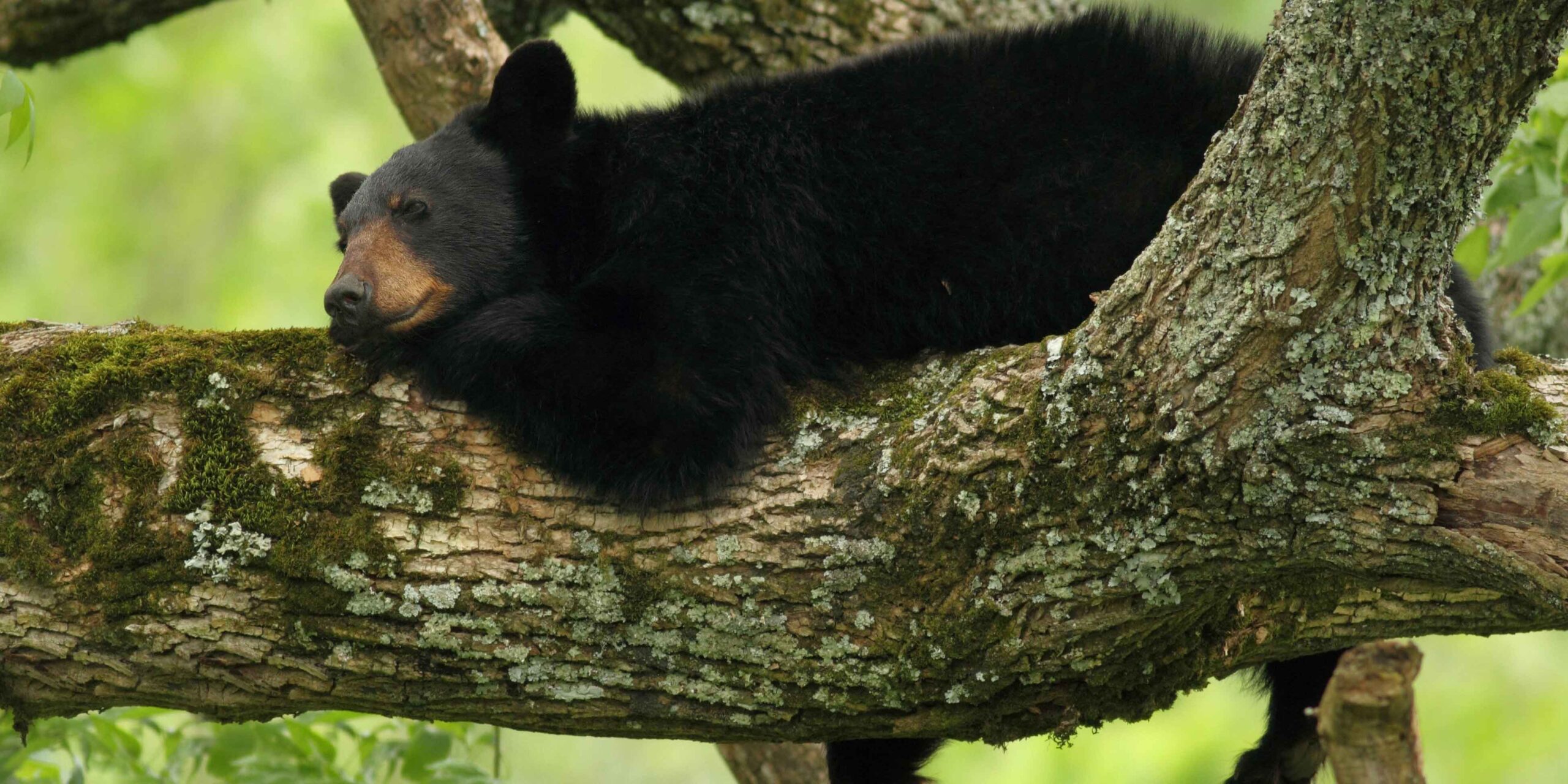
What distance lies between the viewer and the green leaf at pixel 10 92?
2652mm

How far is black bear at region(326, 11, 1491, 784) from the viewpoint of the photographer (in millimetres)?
3760

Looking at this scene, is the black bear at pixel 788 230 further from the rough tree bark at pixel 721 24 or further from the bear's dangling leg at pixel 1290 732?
the rough tree bark at pixel 721 24

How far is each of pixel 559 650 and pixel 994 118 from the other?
224cm

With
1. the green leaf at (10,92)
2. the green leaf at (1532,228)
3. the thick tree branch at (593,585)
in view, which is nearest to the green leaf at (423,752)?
the thick tree branch at (593,585)

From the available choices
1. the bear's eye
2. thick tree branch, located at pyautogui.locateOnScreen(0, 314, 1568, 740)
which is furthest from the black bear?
thick tree branch, located at pyautogui.locateOnScreen(0, 314, 1568, 740)

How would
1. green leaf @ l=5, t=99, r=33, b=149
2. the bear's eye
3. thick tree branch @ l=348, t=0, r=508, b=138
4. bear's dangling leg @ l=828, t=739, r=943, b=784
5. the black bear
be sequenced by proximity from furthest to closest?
thick tree branch @ l=348, t=0, r=508, b=138 < bear's dangling leg @ l=828, t=739, r=943, b=784 < the bear's eye < the black bear < green leaf @ l=5, t=99, r=33, b=149

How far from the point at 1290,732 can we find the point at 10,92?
4.13 metres

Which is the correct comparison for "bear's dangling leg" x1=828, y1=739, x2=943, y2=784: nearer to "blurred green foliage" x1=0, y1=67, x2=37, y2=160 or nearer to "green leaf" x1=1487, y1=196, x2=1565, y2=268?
"green leaf" x1=1487, y1=196, x2=1565, y2=268

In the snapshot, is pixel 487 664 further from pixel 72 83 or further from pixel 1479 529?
pixel 72 83

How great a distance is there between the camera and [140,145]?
39.5 feet

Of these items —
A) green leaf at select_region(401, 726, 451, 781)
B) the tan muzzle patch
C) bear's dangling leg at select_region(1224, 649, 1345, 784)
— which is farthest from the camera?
green leaf at select_region(401, 726, 451, 781)

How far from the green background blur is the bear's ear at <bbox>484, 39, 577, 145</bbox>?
5.91m

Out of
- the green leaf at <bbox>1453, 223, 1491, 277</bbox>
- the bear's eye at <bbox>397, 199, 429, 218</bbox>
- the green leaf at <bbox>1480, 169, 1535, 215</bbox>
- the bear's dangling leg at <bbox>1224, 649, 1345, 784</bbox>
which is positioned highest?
the bear's eye at <bbox>397, 199, 429, 218</bbox>

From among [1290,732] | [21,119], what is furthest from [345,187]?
[1290,732]
